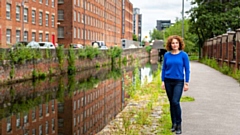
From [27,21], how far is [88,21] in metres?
31.4

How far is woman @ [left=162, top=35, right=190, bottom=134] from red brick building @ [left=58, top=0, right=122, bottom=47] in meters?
59.7

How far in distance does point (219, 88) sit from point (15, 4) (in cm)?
3139

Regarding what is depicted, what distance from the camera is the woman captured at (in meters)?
8.96

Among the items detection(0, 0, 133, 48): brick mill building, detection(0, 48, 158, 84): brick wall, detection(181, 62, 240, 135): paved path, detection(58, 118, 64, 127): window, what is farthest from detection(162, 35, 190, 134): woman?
detection(0, 0, 133, 48): brick mill building

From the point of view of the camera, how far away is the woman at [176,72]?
8961 mm

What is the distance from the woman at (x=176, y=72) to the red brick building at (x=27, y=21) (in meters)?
31.7

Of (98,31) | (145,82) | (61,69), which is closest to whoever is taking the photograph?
(145,82)

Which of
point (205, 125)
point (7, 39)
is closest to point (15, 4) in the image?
point (7, 39)

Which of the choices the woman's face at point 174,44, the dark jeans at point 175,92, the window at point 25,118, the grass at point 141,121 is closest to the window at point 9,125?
the window at point 25,118

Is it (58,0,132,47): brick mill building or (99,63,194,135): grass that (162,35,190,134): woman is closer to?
(99,63,194,135): grass

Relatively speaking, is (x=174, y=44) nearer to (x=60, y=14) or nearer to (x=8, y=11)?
(x=8, y=11)

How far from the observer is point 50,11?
56.4m

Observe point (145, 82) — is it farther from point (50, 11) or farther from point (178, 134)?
point (50, 11)

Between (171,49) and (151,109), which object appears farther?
(151,109)
